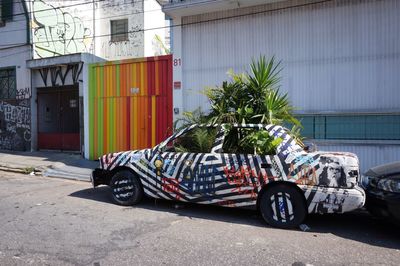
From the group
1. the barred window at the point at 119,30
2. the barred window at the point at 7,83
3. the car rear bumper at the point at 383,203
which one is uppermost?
the barred window at the point at 119,30

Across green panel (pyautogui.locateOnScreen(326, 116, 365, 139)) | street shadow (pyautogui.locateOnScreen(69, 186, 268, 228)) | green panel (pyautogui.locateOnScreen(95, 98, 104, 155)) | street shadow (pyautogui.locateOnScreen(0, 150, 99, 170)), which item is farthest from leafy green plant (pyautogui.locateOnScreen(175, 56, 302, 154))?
green panel (pyautogui.locateOnScreen(95, 98, 104, 155))

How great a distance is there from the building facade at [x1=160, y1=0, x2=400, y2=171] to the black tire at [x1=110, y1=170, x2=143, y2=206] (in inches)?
187

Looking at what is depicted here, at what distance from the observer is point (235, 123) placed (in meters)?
6.20

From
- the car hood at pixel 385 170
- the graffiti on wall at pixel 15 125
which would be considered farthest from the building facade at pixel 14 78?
the car hood at pixel 385 170

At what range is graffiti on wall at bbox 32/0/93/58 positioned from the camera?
14.5 meters

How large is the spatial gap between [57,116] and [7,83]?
2538 mm

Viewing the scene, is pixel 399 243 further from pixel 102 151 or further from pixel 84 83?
pixel 84 83

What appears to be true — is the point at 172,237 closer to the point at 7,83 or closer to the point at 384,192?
Result: the point at 384,192

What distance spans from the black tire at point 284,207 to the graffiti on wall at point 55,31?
41.2 feet

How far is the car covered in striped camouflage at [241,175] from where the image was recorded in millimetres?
5180

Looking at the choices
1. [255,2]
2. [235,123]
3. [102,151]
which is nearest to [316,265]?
[235,123]

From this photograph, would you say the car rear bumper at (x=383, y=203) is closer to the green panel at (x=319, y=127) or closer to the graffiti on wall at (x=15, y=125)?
the green panel at (x=319, y=127)

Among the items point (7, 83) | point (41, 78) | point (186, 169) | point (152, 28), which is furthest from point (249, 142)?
point (152, 28)

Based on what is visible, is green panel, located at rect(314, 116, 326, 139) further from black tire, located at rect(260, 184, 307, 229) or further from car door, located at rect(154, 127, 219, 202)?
black tire, located at rect(260, 184, 307, 229)
